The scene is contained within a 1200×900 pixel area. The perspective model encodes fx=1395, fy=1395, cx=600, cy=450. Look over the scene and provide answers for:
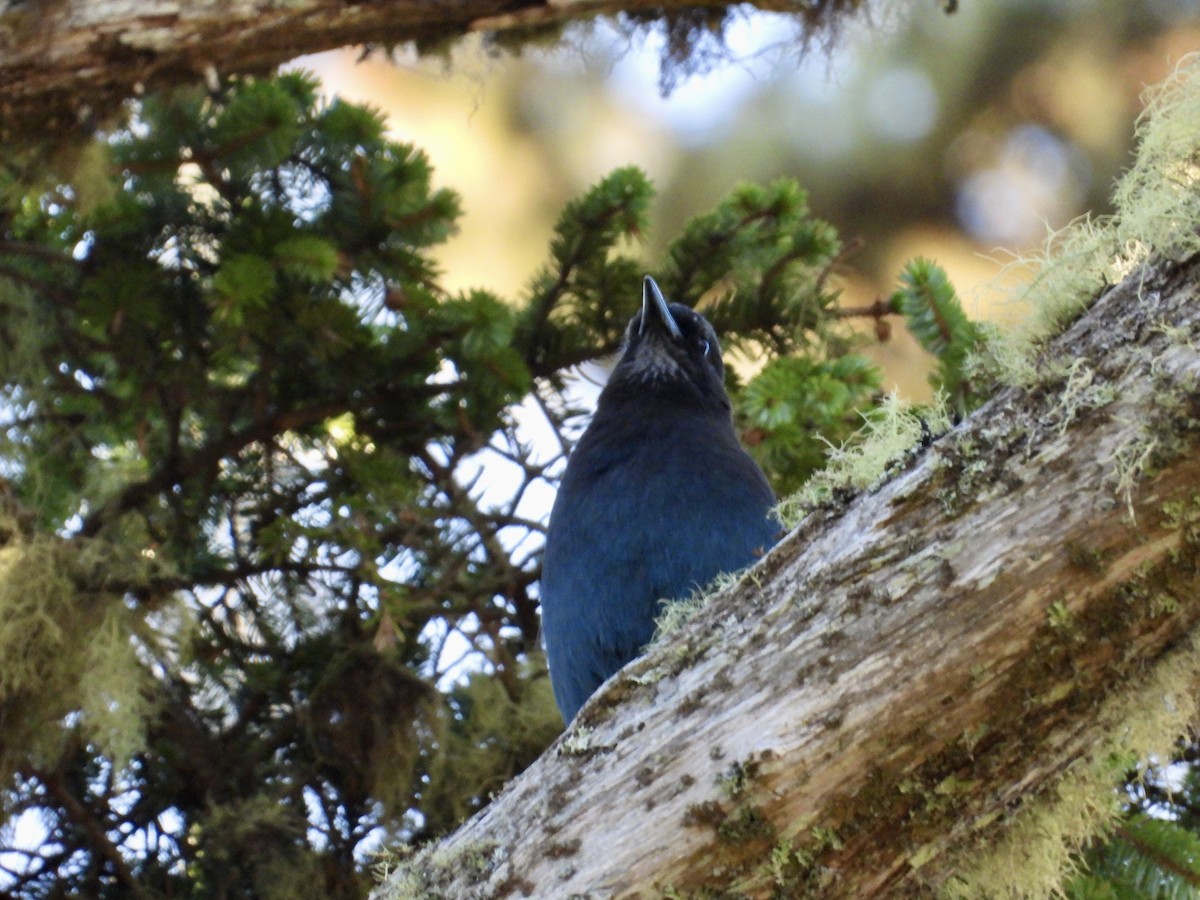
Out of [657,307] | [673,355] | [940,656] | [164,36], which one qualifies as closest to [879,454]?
[940,656]

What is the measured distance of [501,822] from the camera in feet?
6.37

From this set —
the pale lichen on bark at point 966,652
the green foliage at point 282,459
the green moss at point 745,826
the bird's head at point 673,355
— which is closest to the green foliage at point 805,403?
the green foliage at point 282,459

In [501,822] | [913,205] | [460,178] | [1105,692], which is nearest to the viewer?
[1105,692]

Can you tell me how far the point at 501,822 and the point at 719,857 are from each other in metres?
0.36

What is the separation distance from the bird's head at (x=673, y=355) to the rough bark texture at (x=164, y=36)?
862 mm

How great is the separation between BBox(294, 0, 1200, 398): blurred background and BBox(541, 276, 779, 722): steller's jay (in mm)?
2094

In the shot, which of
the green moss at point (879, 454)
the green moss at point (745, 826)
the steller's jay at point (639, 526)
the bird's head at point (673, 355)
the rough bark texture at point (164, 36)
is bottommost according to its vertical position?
the green moss at point (745, 826)

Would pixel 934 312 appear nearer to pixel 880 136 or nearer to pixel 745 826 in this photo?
pixel 745 826

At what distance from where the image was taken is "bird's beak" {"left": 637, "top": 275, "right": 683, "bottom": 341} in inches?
140

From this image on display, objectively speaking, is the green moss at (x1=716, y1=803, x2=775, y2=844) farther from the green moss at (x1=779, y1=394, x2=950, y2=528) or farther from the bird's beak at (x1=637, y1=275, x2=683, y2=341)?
the bird's beak at (x1=637, y1=275, x2=683, y2=341)

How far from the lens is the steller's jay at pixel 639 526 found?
3170mm

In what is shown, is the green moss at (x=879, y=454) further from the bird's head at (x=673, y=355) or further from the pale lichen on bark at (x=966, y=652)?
the bird's head at (x=673, y=355)

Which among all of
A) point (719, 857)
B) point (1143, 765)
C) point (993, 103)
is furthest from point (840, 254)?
point (993, 103)

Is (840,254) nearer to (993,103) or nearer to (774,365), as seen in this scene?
(774,365)
